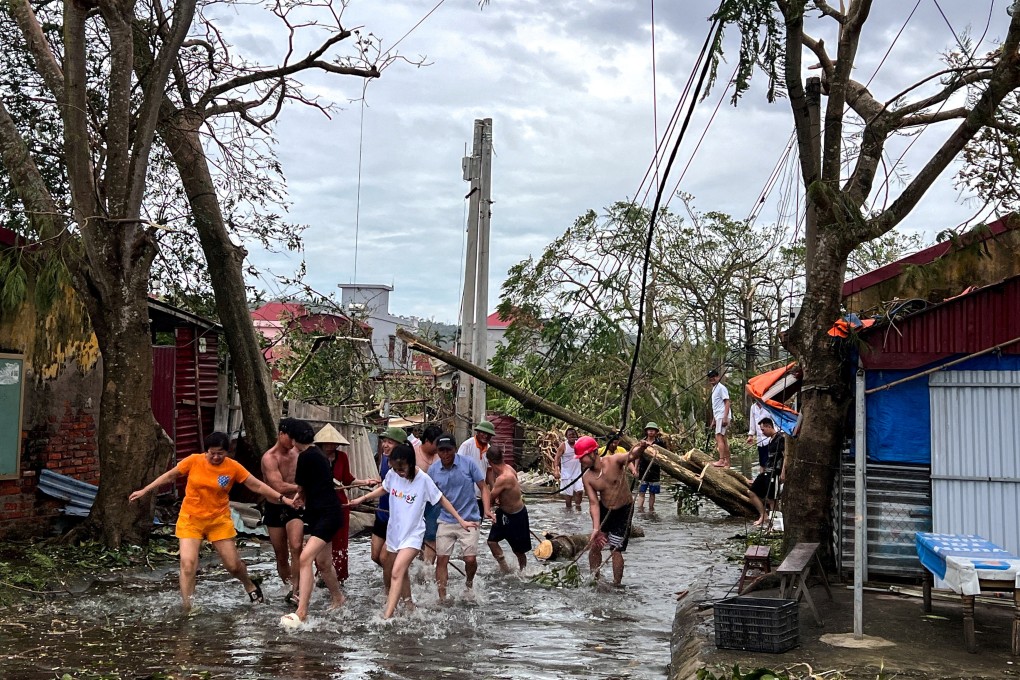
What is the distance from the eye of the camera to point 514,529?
12070mm

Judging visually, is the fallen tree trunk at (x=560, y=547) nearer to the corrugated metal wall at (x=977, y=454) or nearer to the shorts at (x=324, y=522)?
the shorts at (x=324, y=522)

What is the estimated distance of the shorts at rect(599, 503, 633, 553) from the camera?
1162 centimetres

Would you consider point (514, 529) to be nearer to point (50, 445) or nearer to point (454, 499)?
point (454, 499)

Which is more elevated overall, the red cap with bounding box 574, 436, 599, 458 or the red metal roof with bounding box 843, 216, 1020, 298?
the red metal roof with bounding box 843, 216, 1020, 298

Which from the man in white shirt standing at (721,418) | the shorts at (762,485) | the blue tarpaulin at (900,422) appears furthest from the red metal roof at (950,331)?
the man in white shirt standing at (721,418)

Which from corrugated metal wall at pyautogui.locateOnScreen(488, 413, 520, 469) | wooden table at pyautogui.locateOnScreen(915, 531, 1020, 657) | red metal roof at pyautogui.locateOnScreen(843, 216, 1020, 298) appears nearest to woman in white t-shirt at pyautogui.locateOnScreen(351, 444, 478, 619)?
wooden table at pyautogui.locateOnScreen(915, 531, 1020, 657)

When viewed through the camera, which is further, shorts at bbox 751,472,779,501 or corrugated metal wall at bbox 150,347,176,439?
corrugated metal wall at bbox 150,347,176,439

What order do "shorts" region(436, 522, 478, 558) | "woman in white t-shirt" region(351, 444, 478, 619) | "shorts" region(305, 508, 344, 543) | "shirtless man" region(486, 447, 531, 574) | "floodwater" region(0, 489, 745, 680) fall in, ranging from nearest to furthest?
"floodwater" region(0, 489, 745, 680) < "woman in white t-shirt" region(351, 444, 478, 619) < "shorts" region(305, 508, 344, 543) < "shorts" region(436, 522, 478, 558) < "shirtless man" region(486, 447, 531, 574)

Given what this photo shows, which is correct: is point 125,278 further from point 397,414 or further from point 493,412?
point 493,412

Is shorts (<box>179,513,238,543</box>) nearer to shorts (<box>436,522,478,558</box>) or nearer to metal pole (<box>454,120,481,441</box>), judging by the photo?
shorts (<box>436,522,478,558</box>)

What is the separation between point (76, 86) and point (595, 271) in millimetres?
14678

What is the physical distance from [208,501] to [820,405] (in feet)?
20.1

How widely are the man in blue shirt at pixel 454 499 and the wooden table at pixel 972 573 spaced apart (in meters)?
4.52

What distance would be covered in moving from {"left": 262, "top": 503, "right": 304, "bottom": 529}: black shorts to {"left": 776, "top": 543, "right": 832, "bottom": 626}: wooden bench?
15.0ft
